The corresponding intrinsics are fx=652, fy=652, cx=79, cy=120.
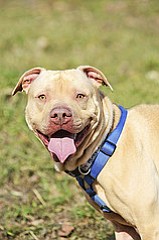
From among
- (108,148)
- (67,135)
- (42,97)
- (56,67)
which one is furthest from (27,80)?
(56,67)

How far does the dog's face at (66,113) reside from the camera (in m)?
3.76

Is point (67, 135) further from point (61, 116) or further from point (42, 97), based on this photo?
point (42, 97)

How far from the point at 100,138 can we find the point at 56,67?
4.77m

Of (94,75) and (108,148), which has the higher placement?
(94,75)

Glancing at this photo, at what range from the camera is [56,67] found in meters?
8.69

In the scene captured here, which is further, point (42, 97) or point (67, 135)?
point (42, 97)

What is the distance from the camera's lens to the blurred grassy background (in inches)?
211

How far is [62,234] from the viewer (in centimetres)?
508

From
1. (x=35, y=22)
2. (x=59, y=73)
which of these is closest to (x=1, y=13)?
(x=35, y=22)

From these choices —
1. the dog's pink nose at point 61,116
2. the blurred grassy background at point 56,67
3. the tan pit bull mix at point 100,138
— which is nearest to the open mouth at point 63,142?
the tan pit bull mix at point 100,138

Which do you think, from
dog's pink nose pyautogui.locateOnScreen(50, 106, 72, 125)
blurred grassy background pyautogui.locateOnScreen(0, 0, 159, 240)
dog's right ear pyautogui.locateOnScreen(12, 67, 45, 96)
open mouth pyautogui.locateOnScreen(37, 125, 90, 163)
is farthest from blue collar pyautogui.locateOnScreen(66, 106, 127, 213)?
blurred grassy background pyautogui.locateOnScreen(0, 0, 159, 240)

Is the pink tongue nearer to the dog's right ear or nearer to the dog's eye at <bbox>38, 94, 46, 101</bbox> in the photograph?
the dog's eye at <bbox>38, 94, 46, 101</bbox>

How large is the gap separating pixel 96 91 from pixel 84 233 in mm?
1491

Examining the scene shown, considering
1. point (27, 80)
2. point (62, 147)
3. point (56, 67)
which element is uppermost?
point (27, 80)
